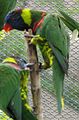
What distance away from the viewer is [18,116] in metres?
0.80

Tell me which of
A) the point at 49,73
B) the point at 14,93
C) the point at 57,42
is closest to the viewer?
the point at 14,93

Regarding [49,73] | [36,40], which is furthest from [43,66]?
[49,73]

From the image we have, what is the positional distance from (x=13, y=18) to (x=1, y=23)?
0.91 ft

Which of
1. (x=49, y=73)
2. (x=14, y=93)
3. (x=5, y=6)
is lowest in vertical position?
(x=49, y=73)

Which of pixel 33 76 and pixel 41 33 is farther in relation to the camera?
pixel 41 33

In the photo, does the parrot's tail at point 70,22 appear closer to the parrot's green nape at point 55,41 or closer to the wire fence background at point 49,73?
the parrot's green nape at point 55,41

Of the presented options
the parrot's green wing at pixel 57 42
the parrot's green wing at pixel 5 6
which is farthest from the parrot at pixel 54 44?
the parrot's green wing at pixel 5 6

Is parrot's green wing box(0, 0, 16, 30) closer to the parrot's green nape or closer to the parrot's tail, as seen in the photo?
the parrot's green nape

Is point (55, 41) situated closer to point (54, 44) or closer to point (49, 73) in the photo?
point (54, 44)

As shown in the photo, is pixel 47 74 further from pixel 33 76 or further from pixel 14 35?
pixel 33 76

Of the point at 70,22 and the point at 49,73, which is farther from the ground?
the point at 70,22

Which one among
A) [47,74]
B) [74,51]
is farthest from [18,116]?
[74,51]

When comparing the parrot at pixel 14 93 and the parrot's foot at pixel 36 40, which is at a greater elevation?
the parrot's foot at pixel 36 40

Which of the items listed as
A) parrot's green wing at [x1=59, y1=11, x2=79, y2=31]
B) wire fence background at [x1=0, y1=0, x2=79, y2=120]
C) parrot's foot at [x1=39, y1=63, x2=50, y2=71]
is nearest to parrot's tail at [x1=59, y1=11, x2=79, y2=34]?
parrot's green wing at [x1=59, y1=11, x2=79, y2=31]
